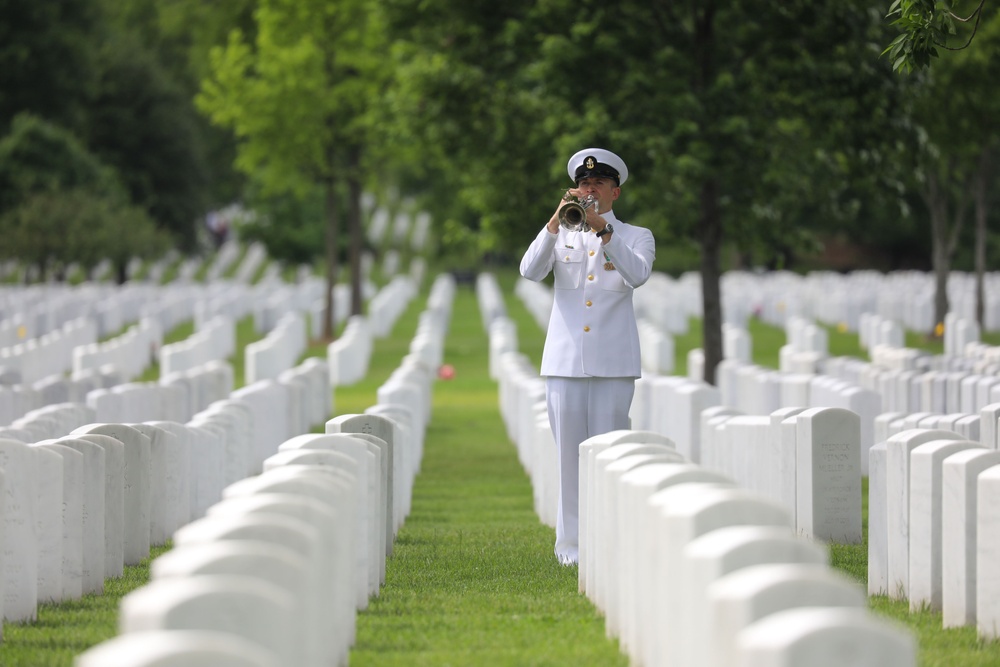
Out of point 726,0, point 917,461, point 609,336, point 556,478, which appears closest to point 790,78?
point 726,0

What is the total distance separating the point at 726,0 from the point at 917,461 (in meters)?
13.7

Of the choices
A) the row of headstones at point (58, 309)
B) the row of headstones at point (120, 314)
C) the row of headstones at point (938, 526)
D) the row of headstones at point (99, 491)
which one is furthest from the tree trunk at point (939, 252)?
the row of headstones at point (938, 526)

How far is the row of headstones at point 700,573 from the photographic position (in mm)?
4125

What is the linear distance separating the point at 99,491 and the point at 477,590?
2.07m

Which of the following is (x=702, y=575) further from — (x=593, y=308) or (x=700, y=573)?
(x=593, y=308)

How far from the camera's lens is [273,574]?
4.95 metres

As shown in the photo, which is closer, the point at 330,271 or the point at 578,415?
the point at 578,415

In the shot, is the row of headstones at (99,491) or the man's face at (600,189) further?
the man's face at (600,189)

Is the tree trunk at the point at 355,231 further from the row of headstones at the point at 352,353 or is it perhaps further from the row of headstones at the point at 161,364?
the row of headstones at the point at 161,364

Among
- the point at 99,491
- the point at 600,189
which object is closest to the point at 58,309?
the point at 99,491

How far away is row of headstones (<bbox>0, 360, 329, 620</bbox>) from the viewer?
25.9 feet

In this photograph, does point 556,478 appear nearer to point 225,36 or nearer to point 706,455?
point 706,455

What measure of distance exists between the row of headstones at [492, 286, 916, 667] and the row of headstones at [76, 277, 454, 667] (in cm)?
113

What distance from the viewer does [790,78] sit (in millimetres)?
20828
